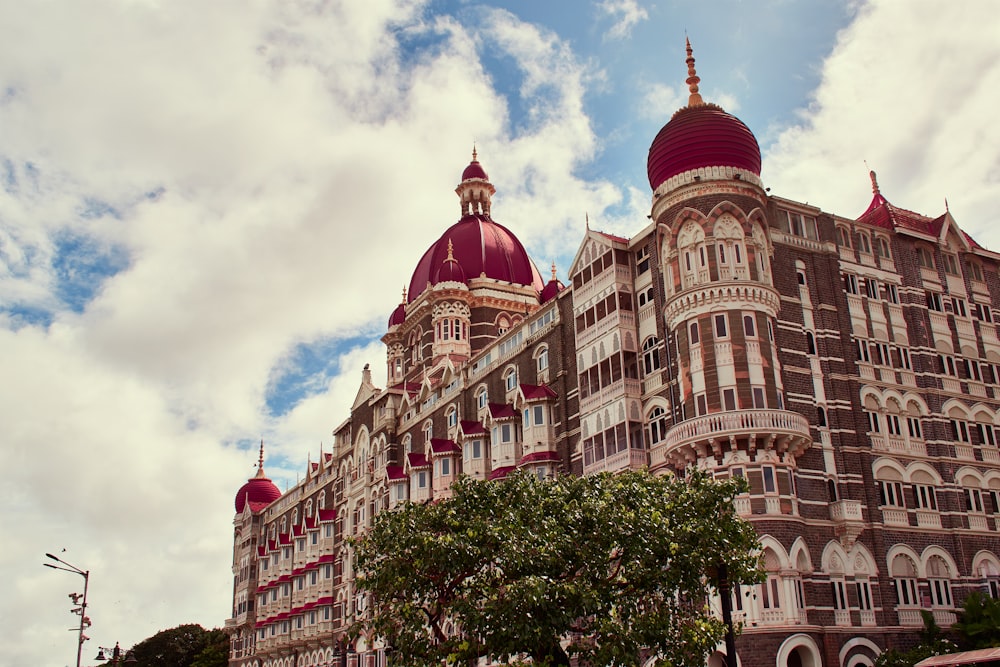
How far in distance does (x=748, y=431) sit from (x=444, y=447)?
23782mm

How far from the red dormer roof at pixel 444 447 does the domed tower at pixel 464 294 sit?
37.6 ft

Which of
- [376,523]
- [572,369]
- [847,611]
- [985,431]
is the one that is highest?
[572,369]

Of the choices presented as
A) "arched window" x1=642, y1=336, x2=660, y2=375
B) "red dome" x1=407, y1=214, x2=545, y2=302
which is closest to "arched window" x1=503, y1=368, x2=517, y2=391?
"arched window" x1=642, y1=336, x2=660, y2=375

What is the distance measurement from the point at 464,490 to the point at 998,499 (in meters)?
28.2

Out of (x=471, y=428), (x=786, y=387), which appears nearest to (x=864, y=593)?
(x=786, y=387)

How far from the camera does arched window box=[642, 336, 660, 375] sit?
145 ft

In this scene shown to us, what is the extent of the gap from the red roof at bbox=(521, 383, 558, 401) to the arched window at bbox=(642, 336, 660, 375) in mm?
6754

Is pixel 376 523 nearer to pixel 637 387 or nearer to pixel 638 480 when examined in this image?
pixel 638 480

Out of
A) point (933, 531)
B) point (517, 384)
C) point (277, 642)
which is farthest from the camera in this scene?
point (277, 642)

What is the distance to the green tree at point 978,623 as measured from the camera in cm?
3806

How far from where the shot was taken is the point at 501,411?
5262cm

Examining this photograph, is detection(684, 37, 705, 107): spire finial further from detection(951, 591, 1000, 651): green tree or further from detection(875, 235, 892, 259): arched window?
detection(951, 591, 1000, 651): green tree

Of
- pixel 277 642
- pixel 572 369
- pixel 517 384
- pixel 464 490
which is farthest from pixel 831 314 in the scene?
pixel 277 642

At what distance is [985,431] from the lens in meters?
46.9
